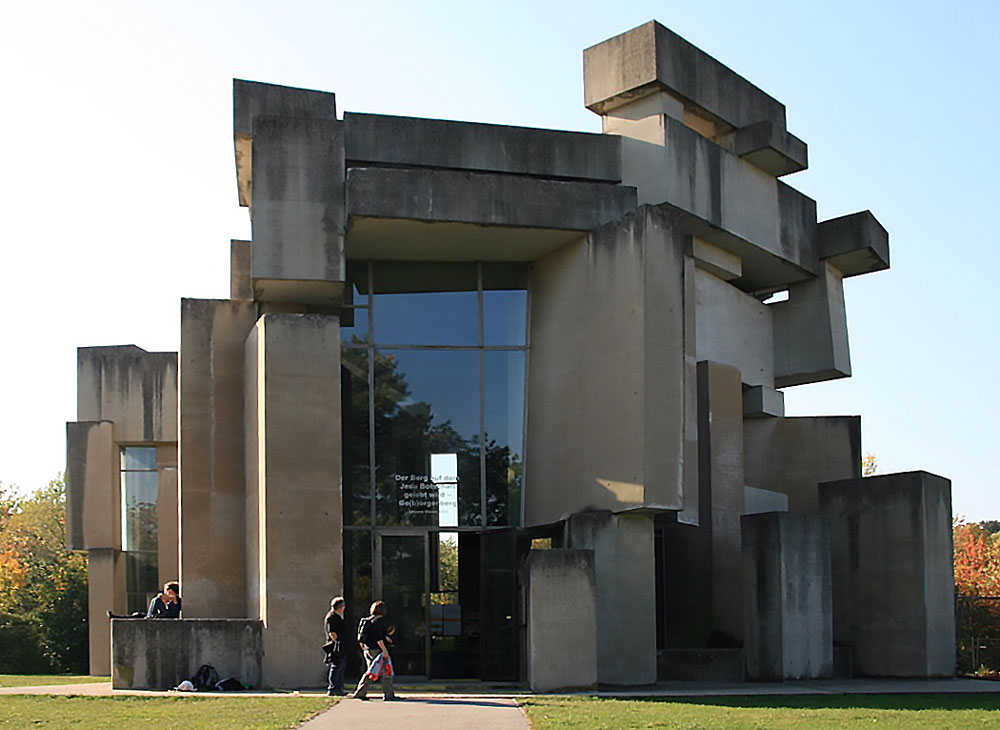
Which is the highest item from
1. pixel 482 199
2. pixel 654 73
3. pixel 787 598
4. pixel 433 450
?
pixel 654 73

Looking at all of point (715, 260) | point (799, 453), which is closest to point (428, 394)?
point (715, 260)

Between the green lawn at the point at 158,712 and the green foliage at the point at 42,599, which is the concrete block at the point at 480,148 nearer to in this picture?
the green lawn at the point at 158,712

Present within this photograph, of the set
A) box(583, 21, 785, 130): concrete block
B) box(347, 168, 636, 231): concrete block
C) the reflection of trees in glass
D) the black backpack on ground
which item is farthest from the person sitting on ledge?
box(583, 21, 785, 130): concrete block

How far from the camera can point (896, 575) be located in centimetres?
2428

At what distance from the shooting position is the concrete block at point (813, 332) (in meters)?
28.7

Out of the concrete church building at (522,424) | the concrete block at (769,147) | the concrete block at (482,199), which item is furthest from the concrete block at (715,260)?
Result: the concrete block at (482,199)

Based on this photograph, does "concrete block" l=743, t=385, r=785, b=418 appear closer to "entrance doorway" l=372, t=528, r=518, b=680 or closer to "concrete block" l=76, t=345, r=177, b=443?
"entrance doorway" l=372, t=528, r=518, b=680

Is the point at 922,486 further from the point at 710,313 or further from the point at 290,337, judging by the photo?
the point at 290,337

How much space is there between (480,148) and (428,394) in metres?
4.54

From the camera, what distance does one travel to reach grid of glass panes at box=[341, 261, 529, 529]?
79.3ft

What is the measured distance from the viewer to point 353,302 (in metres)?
24.6

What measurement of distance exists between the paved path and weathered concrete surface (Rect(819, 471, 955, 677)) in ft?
29.3

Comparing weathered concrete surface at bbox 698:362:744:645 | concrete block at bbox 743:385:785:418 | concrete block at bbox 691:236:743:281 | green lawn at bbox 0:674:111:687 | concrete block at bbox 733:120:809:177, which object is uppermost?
concrete block at bbox 733:120:809:177

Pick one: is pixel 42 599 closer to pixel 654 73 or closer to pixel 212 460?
pixel 212 460
